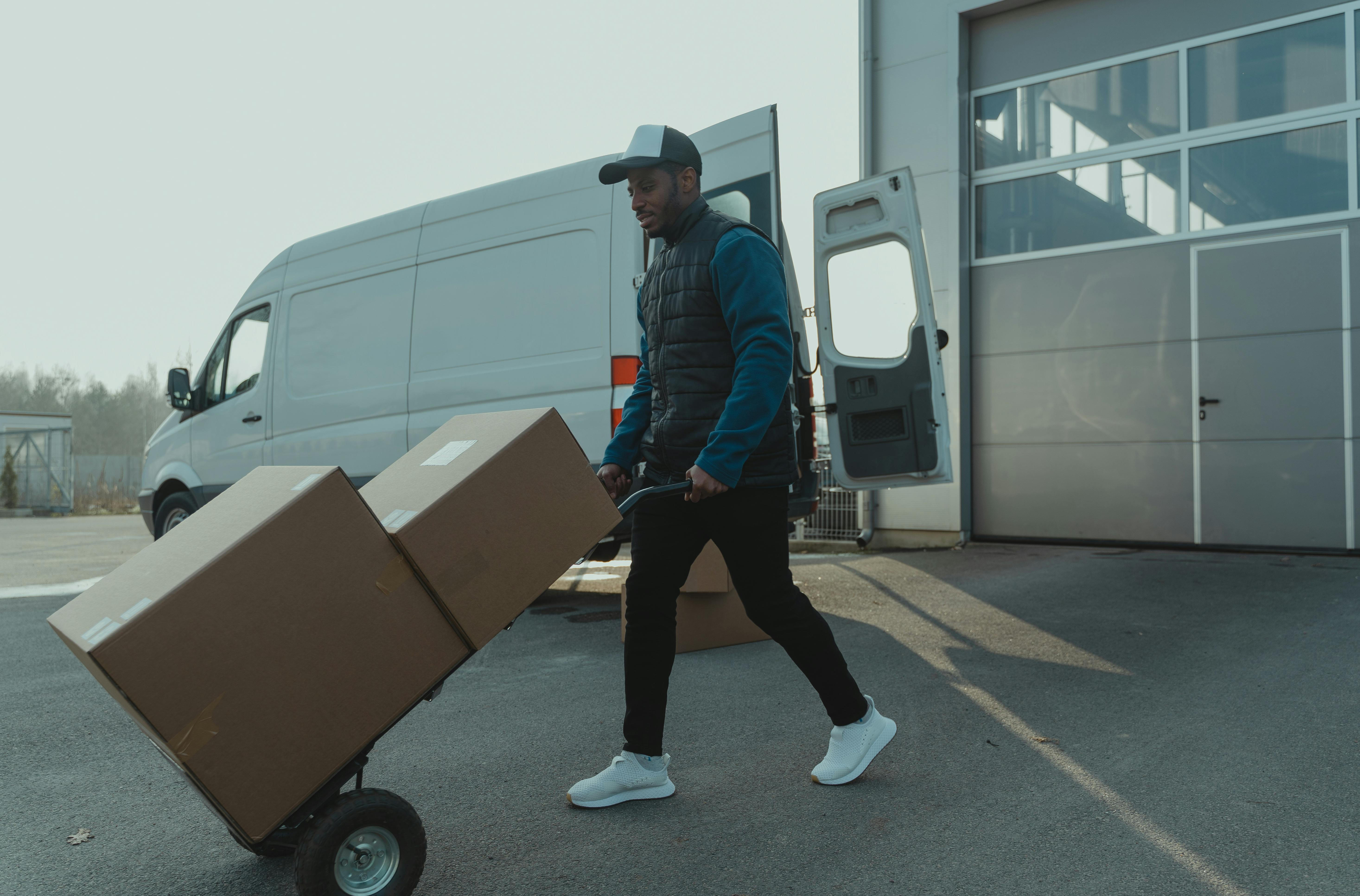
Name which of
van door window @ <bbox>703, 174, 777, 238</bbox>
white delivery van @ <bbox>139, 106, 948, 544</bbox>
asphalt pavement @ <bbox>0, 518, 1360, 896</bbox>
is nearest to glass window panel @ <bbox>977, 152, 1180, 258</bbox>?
white delivery van @ <bbox>139, 106, 948, 544</bbox>

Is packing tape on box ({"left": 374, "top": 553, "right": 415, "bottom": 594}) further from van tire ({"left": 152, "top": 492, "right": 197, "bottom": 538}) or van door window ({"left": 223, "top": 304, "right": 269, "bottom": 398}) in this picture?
van tire ({"left": 152, "top": 492, "right": 197, "bottom": 538})

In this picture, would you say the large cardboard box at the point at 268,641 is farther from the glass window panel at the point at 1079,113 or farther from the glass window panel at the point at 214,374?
the glass window panel at the point at 1079,113

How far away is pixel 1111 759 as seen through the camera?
8.86ft

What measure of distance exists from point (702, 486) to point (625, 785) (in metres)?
0.83

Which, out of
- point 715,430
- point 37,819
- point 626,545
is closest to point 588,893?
point 715,430

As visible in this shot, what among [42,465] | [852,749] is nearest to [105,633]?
[852,749]

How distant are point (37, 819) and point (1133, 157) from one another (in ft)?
27.0

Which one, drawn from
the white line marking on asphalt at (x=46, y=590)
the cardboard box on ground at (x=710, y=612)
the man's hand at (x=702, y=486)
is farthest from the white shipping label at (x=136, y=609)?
the white line marking on asphalt at (x=46, y=590)

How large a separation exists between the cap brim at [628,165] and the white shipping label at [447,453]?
79 centimetres

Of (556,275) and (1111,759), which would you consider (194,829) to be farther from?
(556,275)

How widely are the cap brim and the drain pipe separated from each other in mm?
6277

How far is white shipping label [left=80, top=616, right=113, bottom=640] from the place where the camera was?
5.24 feet

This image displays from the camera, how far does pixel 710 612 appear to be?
4320 millimetres

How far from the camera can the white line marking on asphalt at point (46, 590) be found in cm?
639
